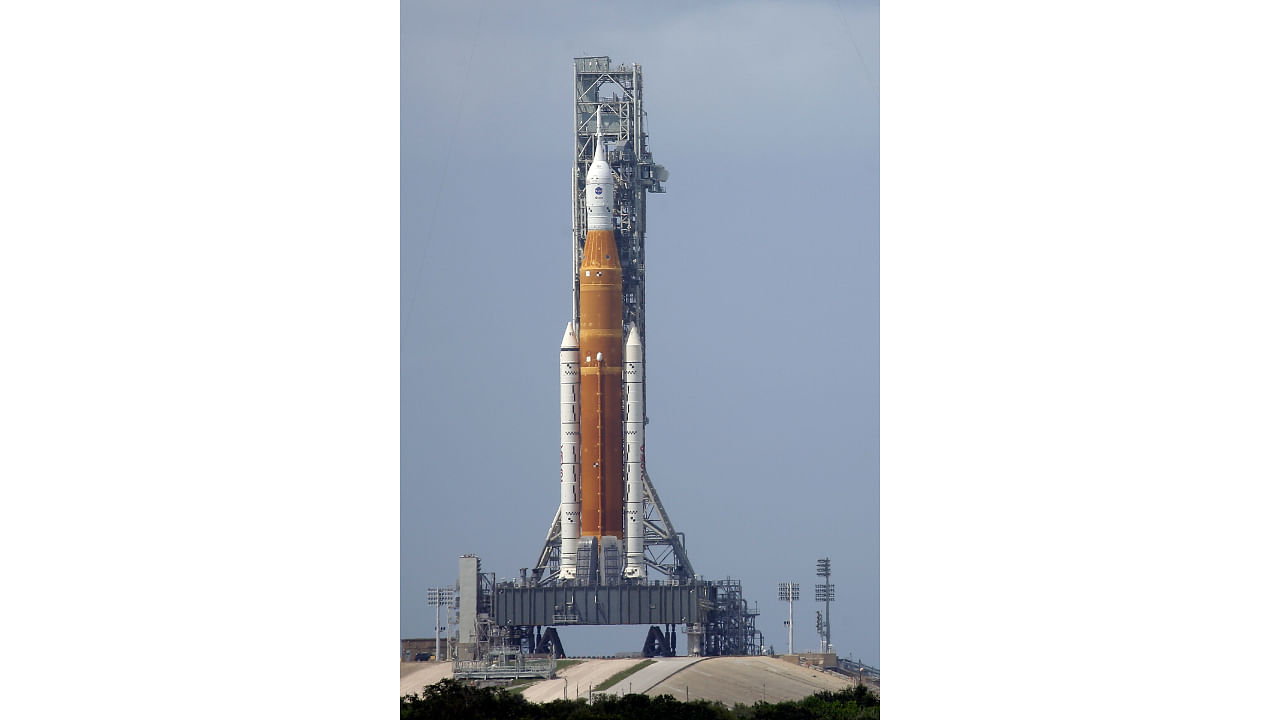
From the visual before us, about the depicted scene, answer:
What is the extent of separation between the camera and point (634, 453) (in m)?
33.8

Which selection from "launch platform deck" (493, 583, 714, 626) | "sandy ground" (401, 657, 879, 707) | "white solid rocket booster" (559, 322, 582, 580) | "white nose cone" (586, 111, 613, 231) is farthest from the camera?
"white solid rocket booster" (559, 322, 582, 580)

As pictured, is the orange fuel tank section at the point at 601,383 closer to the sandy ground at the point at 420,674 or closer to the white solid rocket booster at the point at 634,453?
the white solid rocket booster at the point at 634,453

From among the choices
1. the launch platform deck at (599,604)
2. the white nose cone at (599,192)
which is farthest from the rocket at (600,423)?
the launch platform deck at (599,604)

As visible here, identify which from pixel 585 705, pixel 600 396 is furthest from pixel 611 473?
pixel 585 705

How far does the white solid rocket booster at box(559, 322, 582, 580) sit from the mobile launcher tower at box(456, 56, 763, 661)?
16 mm

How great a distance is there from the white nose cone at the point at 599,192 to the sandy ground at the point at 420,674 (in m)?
7.48

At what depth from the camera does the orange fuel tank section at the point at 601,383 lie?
1330 inches

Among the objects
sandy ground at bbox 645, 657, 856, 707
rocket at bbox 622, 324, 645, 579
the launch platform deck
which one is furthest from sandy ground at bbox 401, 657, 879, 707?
rocket at bbox 622, 324, 645, 579

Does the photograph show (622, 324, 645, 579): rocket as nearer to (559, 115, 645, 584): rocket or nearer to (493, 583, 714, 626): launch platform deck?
(559, 115, 645, 584): rocket

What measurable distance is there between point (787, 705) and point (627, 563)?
4008mm

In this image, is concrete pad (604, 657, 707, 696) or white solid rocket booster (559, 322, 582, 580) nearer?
concrete pad (604, 657, 707, 696)

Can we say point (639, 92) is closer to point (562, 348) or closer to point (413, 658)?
point (562, 348)

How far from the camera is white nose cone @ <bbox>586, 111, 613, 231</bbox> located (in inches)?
1320

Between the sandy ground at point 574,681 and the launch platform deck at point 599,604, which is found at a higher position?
the launch platform deck at point 599,604
